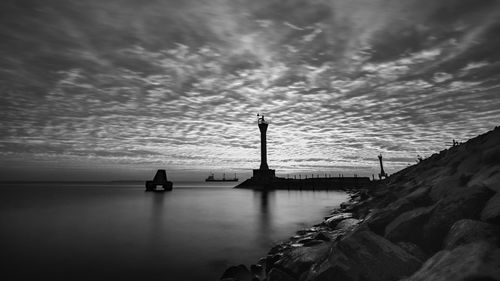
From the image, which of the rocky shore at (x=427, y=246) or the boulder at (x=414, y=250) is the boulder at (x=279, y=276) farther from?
the boulder at (x=414, y=250)

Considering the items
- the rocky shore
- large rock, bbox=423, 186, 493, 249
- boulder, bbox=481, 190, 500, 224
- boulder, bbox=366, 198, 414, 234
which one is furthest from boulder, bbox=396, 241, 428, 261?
boulder, bbox=366, 198, 414, 234

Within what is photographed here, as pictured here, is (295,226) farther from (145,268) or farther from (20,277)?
(20,277)

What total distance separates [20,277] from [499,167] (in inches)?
580

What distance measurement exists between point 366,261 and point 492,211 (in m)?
2.25

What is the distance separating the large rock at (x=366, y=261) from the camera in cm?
487

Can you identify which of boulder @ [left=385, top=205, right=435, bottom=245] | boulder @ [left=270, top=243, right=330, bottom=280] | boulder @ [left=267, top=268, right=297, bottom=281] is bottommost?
boulder @ [left=267, top=268, right=297, bottom=281]

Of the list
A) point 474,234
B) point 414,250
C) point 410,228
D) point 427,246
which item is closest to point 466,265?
point 474,234

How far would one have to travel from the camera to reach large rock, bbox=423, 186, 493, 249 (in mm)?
5316

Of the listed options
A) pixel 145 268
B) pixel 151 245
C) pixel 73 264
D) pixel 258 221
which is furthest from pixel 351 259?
pixel 258 221

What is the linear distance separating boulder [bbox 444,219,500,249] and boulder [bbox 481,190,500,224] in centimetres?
24

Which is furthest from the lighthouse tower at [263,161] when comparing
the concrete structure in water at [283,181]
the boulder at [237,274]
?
the boulder at [237,274]

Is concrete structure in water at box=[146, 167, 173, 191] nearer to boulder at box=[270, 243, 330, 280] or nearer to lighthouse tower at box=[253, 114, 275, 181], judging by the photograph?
lighthouse tower at box=[253, 114, 275, 181]

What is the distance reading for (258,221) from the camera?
23.2 m

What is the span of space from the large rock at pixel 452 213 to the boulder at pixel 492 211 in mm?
299
